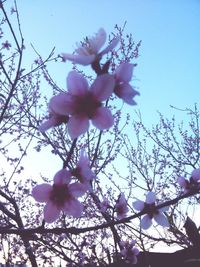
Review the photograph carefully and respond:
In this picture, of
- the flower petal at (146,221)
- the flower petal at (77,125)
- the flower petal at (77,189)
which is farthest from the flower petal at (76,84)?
the flower petal at (146,221)

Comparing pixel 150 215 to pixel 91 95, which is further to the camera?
pixel 150 215

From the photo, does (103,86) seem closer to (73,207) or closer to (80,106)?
(80,106)

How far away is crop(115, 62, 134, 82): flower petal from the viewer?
4.26ft

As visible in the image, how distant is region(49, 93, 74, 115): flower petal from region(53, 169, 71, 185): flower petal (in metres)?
0.33

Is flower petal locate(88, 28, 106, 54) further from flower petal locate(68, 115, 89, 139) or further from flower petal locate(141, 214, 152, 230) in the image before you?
flower petal locate(141, 214, 152, 230)

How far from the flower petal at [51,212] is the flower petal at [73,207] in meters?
0.05

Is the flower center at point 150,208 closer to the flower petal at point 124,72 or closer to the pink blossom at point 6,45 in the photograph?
the flower petal at point 124,72

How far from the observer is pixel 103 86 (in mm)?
1214

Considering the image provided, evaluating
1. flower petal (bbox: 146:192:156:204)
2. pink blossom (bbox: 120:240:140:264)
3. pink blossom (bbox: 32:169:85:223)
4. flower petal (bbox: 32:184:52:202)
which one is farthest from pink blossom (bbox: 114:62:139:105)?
pink blossom (bbox: 120:240:140:264)

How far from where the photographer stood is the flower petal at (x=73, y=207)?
158 centimetres

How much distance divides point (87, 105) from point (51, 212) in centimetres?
65

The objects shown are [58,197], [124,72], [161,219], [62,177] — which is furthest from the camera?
[161,219]

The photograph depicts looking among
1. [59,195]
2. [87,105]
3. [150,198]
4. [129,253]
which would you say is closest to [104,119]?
[87,105]

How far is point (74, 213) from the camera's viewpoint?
5.19 feet
